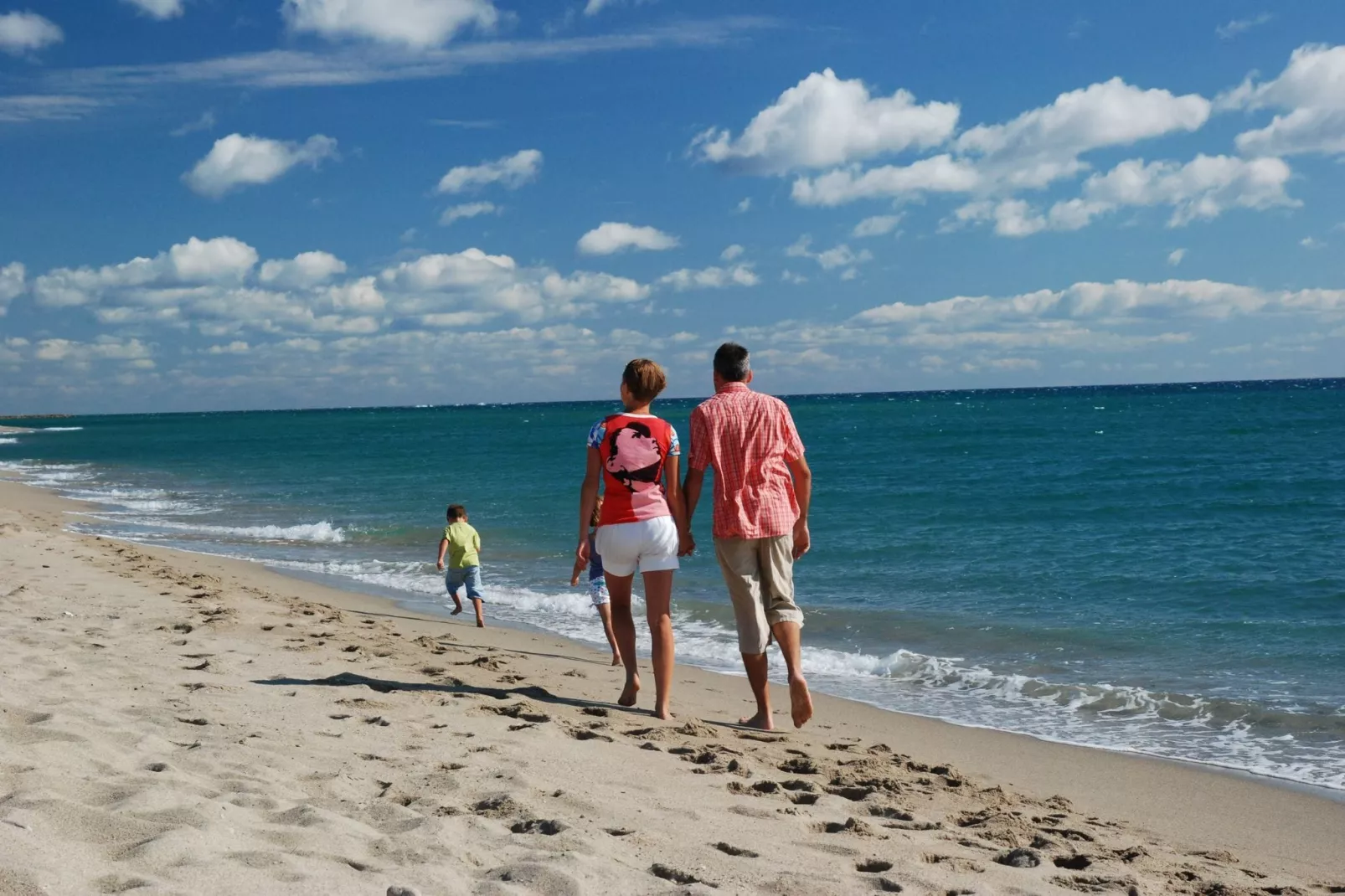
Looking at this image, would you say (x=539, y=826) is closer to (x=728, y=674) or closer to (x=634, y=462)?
(x=634, y=462)

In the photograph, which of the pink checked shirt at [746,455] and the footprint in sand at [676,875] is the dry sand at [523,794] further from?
the pink checked shirt at [746,455]

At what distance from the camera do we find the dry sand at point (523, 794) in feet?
10.7

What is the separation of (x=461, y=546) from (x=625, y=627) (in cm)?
453

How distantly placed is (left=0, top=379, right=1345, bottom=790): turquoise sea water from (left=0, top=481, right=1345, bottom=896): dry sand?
121cm

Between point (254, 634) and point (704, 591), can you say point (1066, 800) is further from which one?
point (704, 591)

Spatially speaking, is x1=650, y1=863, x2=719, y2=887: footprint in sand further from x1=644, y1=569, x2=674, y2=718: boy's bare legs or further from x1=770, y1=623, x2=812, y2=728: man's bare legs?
x1=770, y1=623, x2=812, y2=728: man's bare legs

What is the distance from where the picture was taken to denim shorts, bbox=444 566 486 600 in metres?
10.1

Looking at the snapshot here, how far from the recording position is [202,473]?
117 ft

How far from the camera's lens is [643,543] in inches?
219

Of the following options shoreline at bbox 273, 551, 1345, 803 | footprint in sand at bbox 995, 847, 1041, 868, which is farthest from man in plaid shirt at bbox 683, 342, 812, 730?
footprint in sand at bbox 995, 847, 1041, 868

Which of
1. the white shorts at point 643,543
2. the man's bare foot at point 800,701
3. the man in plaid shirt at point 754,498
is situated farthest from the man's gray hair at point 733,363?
the man's bare foot at point 800,701

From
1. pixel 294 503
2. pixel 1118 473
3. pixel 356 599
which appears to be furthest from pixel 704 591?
pixel 1118 473

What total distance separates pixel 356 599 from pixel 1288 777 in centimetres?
877

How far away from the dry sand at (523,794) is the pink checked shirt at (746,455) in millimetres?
1149
